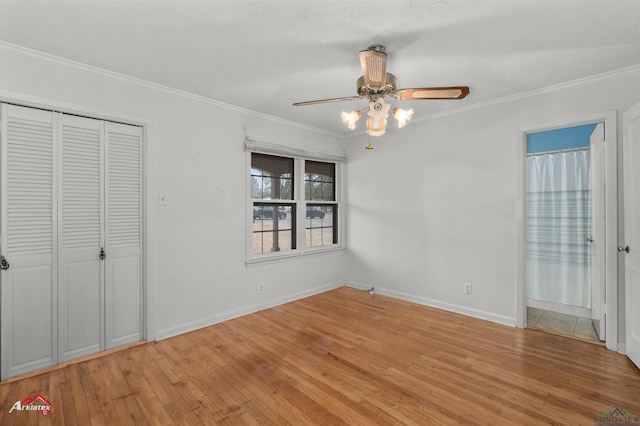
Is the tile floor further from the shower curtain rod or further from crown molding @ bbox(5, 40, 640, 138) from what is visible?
crown molding @ bbox(5, 40, 640, 138)

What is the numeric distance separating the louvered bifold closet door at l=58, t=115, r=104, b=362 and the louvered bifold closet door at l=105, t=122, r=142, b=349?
6cm

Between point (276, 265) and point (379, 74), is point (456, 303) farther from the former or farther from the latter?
point (379, 74)

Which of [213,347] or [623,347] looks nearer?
[623,347]

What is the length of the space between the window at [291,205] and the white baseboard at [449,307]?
1112mm

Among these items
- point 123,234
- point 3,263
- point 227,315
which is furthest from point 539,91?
point 3,263

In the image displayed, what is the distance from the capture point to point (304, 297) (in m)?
4.47

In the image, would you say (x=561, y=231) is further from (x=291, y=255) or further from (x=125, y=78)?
(x=125, y=78)

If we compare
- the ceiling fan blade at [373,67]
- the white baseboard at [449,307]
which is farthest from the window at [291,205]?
the ceiling fan blade at [373,67]

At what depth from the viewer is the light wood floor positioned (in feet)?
6.43

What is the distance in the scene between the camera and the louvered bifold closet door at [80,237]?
2588 mm

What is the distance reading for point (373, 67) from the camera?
2035 mm

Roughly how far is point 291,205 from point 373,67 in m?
2.71

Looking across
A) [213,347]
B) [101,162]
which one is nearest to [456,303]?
[213,347]

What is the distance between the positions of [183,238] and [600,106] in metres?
4.27
